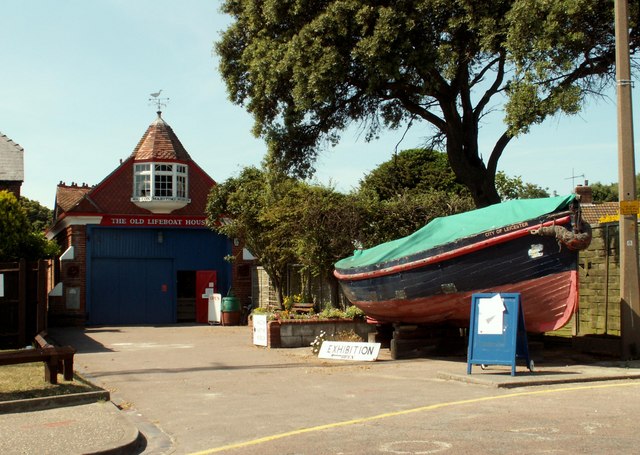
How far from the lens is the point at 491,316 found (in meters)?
11.8

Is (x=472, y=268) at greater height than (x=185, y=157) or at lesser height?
lesser

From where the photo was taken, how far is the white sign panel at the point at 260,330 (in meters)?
17.3

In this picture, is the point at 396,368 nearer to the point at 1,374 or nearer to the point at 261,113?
the point at 1,374

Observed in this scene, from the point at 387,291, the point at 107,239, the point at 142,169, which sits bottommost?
the point at 387,291

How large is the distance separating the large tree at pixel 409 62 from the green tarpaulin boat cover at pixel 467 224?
2647 mm

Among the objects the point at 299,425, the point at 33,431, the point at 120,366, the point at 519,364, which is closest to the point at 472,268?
the point at 519,364

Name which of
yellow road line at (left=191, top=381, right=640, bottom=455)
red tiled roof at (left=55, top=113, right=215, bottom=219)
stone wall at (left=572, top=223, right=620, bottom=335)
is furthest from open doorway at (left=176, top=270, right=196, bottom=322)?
yellow road line at (left=191, top=381, right=640, bottom=455)

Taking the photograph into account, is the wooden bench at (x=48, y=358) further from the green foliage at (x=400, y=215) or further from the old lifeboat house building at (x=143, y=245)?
the old lifeboat house building at (x=143, y=245)

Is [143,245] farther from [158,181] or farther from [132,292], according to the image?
[158,181]

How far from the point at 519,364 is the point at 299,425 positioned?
238 inches

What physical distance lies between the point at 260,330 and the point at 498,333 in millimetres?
7382

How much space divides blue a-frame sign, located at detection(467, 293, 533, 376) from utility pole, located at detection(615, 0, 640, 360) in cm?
269

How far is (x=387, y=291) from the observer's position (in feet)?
47.7

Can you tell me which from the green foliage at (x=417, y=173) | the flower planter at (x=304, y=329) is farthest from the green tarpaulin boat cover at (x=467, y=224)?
the green foliage at (x=417, y=173)
